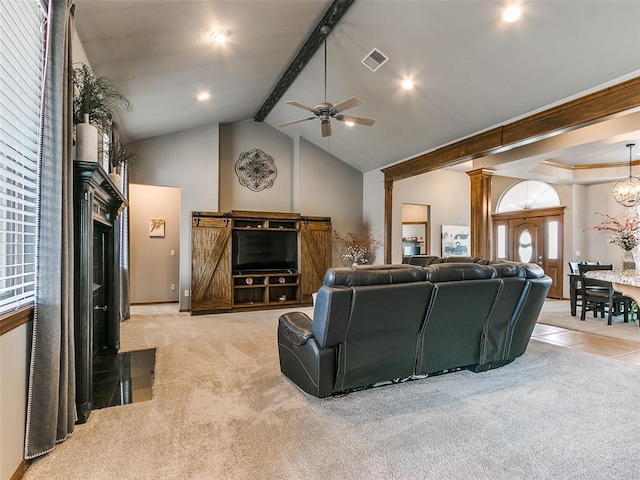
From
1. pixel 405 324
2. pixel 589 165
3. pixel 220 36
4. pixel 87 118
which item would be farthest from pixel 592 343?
pixel 87 118

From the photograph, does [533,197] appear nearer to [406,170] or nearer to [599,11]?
[406,170]

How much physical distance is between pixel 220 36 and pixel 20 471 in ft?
13.5

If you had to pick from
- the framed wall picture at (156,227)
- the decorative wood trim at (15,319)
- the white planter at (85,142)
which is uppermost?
the white planter at (85,142)

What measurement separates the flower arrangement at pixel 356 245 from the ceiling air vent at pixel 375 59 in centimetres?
393

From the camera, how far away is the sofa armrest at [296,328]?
2.80 metres

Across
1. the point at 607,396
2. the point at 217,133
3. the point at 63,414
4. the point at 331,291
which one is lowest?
the point at 607,396

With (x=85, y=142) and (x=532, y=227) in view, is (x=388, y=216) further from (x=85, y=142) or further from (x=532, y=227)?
(x=85, y=142)

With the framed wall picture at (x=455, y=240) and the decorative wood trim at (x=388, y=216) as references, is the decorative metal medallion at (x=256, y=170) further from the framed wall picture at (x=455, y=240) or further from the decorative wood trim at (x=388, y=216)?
the framed wall picture at (x=455, y=240)

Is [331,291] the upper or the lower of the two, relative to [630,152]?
lower

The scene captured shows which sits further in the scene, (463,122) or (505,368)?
(463,122)

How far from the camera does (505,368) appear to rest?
137 inches

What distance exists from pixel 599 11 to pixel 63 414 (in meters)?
5.18

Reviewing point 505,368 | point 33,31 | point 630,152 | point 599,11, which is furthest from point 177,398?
point 630,152

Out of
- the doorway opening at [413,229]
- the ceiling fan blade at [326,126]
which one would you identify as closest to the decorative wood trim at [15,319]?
the ceiling fan blade at [326,126]
